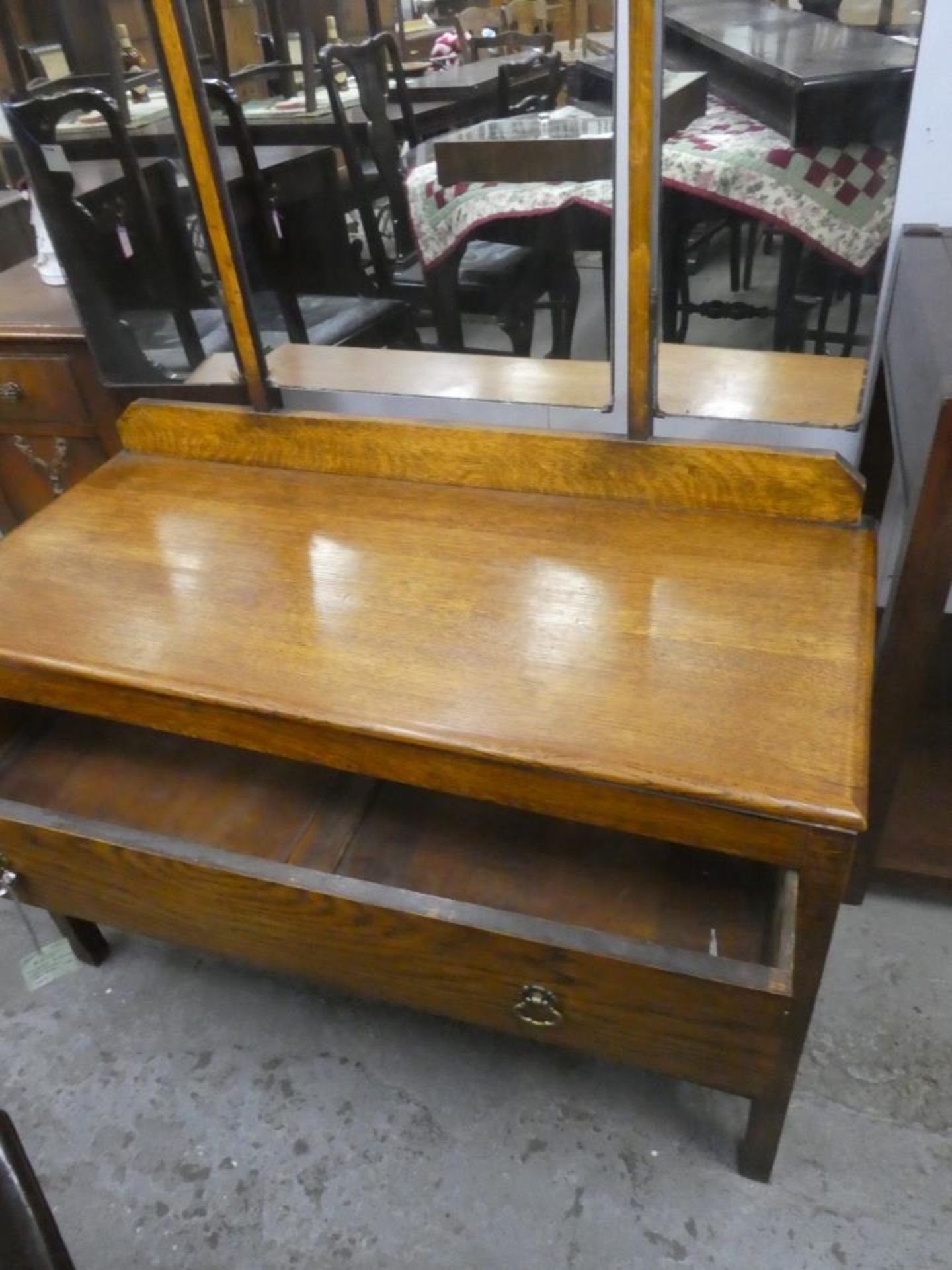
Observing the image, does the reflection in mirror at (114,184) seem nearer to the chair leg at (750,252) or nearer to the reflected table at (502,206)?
the reflected table at (502,206)

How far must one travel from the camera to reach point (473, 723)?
0.78 m

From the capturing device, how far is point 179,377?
128cm

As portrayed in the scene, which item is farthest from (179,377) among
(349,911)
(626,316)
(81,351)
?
(349,911)

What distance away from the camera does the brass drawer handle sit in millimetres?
866

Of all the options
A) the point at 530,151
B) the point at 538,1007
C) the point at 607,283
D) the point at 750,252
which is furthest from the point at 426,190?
the point at 538,1007

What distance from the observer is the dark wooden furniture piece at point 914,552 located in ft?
2.69

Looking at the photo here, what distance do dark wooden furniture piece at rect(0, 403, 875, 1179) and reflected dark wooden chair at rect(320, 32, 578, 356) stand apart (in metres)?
0.19

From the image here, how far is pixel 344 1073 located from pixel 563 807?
0.59 meters

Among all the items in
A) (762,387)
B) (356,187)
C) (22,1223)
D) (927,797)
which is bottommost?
(927,797)

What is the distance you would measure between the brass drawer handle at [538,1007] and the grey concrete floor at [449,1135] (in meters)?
0.26

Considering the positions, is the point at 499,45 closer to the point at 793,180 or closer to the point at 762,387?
the point at 793,180

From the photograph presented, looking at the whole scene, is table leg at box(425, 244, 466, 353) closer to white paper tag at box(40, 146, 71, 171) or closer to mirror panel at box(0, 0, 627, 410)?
mirror panel at box(0, 0, 627, 410)

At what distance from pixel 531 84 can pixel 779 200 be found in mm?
295

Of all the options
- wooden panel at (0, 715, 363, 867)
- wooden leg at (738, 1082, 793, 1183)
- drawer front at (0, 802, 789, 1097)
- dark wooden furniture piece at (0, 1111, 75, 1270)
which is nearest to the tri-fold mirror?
wooden panel at (0, 715, 363, 867)
